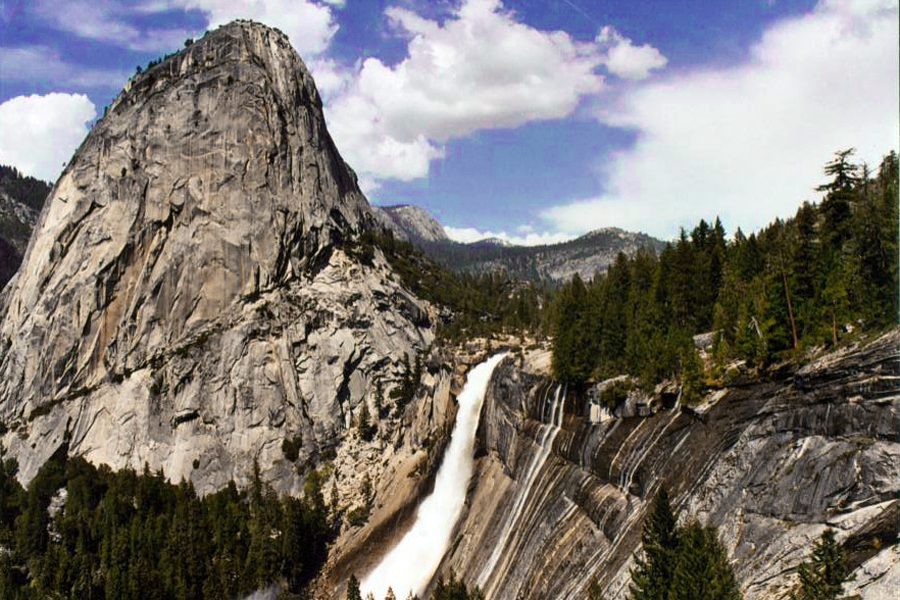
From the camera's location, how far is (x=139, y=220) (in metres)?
110

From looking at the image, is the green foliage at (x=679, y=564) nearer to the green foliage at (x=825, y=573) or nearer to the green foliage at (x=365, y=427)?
the green foliage at (x=825, y=573)

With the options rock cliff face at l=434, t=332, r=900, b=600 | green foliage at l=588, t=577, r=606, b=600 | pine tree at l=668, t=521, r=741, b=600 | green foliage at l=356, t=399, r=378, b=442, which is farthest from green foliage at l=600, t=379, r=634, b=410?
green foliage at l=356, t=399, r=378, b=442

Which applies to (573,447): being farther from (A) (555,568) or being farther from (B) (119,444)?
(B) (119,444)

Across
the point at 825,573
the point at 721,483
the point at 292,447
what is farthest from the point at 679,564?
the point at 292,447

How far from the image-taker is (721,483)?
3575 centimetres

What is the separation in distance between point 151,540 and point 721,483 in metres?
69.0

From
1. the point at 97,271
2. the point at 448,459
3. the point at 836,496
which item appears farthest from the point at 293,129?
the point at 836,496

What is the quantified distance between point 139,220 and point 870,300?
371 feet

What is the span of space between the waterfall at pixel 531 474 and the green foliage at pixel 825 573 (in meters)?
→ 33.4

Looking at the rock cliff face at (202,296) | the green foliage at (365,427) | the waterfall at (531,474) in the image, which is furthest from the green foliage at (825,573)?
the rock cliff face at (202,296)

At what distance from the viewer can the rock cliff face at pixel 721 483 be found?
1088 inches

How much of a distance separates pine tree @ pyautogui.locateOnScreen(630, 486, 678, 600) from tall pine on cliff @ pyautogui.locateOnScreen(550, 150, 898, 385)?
13079mm

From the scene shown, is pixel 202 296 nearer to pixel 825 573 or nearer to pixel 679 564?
pixel 679 564

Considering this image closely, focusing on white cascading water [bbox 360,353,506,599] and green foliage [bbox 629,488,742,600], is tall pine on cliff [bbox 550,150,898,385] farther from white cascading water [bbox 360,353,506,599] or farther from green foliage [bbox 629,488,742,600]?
white cascading water [bbox 360,353,506,599]
